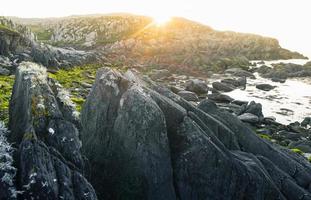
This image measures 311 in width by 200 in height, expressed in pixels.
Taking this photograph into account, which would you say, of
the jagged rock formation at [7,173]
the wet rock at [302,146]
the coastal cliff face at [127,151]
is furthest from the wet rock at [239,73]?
the jagged rock formation at [7,173]

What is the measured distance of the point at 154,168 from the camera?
20141 mm

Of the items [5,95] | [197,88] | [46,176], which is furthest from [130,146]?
[197,88]

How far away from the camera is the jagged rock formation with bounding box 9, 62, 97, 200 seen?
14.3 m

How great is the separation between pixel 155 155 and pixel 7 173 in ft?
27.5

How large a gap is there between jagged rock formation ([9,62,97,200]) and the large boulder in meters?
3.29

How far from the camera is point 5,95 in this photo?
46.7 m

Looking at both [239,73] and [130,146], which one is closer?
[130,146]

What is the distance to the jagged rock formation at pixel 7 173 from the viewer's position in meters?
13.8

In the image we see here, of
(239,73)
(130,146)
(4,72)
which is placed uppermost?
(130,146)

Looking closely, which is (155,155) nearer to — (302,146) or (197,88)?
(302,146)

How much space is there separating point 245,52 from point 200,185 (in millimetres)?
186682

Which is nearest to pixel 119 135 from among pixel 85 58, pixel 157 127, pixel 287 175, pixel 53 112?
pixel 157 127

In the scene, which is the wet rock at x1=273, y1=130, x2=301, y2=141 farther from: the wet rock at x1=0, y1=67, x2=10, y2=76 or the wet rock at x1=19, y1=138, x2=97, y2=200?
the wet rock at x1=0, y1=67, x2=10, y2=76

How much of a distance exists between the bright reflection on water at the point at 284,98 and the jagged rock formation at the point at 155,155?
45.7 metres
